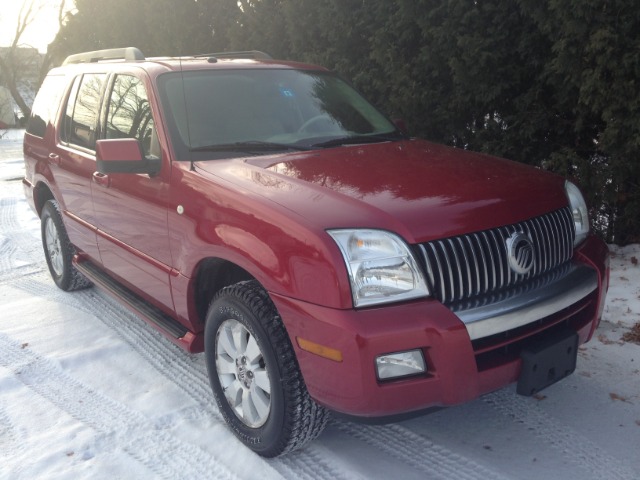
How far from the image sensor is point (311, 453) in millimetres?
2918

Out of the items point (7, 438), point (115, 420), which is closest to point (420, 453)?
point (115, 420)

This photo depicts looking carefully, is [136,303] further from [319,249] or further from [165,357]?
[319,249]

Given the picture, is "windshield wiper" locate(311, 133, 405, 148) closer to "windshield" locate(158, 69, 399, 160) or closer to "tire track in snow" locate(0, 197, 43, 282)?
"windshield" locate(158, 69, 399, 160)

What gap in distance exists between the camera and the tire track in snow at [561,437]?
2.72m

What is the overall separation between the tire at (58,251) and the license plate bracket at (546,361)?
380 centimetres

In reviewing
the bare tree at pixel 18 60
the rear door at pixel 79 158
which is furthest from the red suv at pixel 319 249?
the bare tree at pixel 18 60

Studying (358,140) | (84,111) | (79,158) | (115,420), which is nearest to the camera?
(115,420)

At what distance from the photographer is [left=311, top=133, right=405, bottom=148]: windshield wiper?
3556 millimetres

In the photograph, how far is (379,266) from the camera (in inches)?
93.7

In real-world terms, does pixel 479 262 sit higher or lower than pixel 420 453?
higher

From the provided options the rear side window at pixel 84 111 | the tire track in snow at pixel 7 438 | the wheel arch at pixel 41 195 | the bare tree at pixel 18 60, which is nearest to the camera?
the tire track in snow at pixel 7 438

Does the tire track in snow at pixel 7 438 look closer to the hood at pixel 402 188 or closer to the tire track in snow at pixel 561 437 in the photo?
the hood at pixel 402 188

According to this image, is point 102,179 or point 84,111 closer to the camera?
point 102,179

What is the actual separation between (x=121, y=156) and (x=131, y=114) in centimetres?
64
